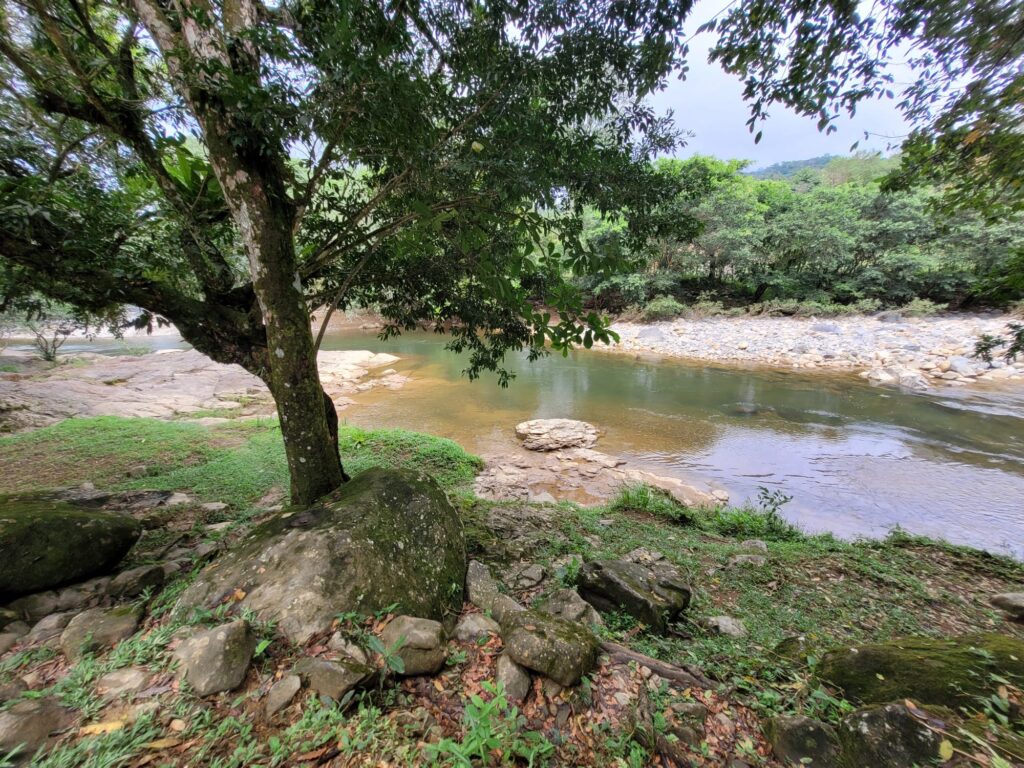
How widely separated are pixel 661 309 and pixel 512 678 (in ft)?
81.1

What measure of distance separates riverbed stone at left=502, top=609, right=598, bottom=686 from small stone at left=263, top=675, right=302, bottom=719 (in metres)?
0.95

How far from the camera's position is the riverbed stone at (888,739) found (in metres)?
1.37

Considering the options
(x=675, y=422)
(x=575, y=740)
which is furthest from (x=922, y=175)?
(x=675, y=422)

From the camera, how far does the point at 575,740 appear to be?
1.64 meters

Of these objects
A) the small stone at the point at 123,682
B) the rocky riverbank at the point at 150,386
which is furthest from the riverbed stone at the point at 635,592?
the rocky riverbank at the point at 150,386

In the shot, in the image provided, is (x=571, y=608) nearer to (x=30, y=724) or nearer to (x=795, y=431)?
(x=30, y=724)

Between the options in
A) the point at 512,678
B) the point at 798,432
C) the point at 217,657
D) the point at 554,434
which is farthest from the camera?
the point at 798,432

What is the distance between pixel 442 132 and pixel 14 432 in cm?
1045

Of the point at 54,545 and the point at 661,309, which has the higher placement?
the point at 661,309

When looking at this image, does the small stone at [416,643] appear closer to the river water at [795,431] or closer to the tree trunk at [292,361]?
the tree trunk at [292,361]

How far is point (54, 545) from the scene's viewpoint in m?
2.49

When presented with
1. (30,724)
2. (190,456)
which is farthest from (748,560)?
(190,456)

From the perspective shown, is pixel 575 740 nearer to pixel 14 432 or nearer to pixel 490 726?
pixel 490 726

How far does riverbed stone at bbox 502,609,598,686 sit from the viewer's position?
188cm
